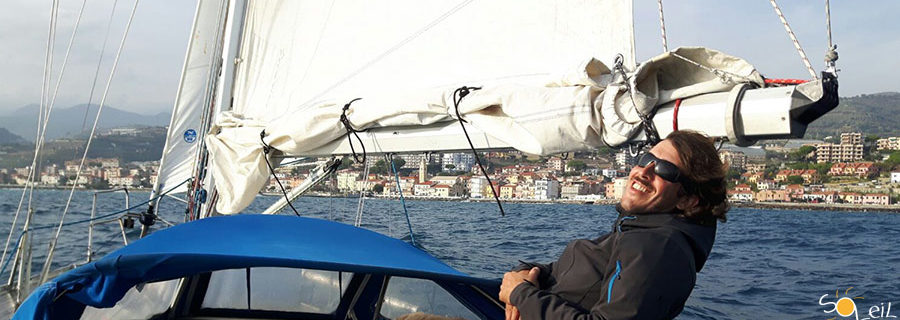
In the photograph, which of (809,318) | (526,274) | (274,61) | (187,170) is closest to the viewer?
(526,274)

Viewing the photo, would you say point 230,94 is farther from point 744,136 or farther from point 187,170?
point 744,136

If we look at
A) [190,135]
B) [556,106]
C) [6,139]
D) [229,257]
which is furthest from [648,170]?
[6,139]

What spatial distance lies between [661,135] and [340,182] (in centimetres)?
515

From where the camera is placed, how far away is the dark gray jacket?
1480 millimetres

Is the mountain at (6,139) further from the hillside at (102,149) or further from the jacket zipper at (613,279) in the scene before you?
the jacket zipper at (613,279)

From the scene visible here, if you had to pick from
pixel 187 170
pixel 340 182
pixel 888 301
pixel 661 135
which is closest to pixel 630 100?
pixel 661 135

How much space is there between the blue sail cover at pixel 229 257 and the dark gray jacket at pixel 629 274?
773 millimetres

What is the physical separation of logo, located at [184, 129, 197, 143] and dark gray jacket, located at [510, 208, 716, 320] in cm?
416

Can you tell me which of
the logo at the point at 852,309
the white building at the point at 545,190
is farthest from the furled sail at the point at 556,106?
the white building at the point at 545,190

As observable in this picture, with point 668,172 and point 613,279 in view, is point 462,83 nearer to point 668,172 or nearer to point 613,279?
point 668,172

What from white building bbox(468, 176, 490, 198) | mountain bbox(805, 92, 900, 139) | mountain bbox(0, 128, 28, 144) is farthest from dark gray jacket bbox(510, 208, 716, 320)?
mountain bbox(805, 92, 900, 139)

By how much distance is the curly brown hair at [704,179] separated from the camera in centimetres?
169

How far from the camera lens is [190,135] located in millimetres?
5355

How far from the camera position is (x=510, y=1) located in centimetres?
326
